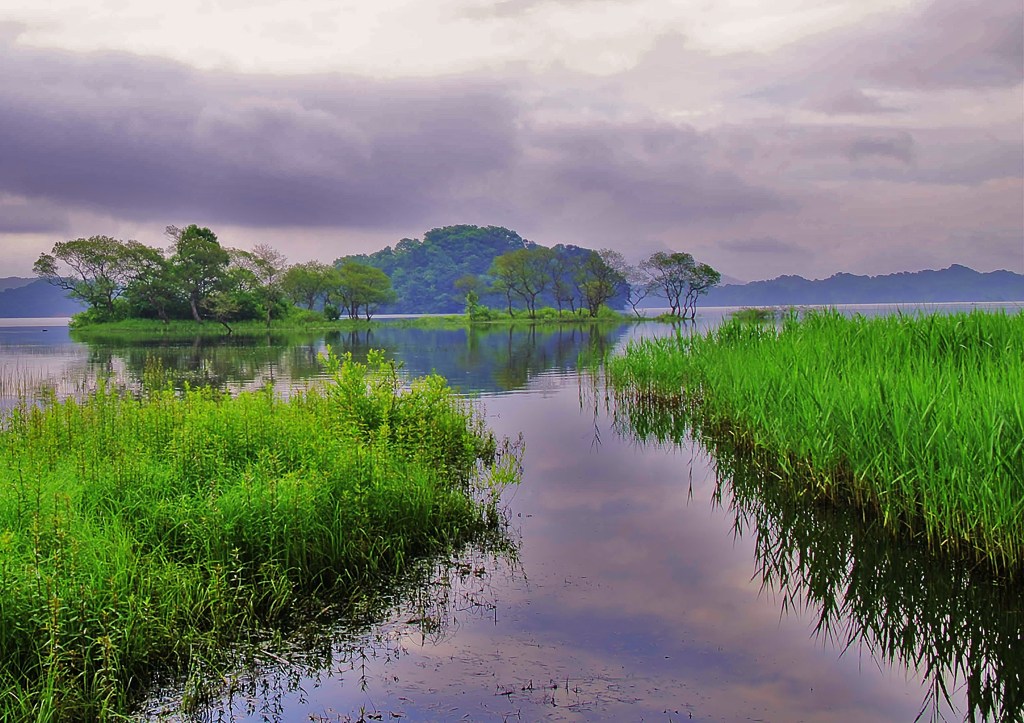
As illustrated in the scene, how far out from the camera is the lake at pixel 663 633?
597 centimetres

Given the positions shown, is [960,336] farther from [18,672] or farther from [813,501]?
[18,672]

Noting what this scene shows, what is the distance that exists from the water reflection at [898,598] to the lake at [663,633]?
0.02 meters

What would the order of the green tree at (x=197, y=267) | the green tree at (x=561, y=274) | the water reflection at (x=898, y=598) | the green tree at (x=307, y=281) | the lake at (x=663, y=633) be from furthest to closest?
the green tree at (x=561, y=274) → the green tree at (x=307, y=281) → the green tree at (x=197, y=267) → the water reflection at (x=898, y=598) → the lake at (x=663, y=633)

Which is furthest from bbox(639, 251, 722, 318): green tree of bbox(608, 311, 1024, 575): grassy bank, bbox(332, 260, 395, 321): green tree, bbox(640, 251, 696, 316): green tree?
bbox(608, 311, 1024, 575): grassy bank

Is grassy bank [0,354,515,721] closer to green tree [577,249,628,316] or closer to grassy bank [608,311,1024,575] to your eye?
grassy bank [608,311,1024,575]

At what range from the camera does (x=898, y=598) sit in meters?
7.82

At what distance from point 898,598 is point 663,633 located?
2.77 meters

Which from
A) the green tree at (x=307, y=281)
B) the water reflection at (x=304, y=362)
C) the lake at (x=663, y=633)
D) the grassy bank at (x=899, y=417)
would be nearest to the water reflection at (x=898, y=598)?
the lake at (x=663, y=633)

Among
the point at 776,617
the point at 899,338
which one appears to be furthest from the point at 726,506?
the point at 899,338

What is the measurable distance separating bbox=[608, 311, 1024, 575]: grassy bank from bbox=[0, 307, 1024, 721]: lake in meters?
0.56

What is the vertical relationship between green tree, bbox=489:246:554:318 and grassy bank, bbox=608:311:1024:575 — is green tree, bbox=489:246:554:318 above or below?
above

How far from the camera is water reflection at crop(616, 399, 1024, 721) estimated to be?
20.6 ft

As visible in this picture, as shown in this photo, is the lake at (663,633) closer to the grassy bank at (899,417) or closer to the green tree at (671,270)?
the grassy bank at (899,417)

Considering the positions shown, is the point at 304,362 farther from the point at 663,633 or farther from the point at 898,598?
the point at 898,598
